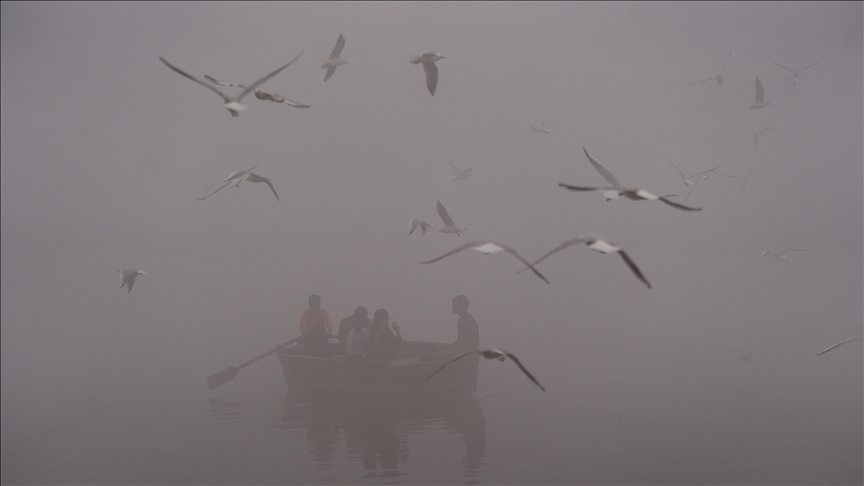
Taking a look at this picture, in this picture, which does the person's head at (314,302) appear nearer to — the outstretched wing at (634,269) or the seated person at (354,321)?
the seated person at (354,321)

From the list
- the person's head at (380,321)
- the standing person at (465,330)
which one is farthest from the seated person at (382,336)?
the standing person at (465,330)

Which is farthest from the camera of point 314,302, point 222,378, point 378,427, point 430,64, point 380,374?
point 222,378

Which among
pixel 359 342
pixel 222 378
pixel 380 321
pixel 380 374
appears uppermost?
pixel 380 321

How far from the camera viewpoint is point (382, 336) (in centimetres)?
816

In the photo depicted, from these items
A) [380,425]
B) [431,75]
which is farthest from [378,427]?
[431,75]

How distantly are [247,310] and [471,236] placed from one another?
9388 millimetres

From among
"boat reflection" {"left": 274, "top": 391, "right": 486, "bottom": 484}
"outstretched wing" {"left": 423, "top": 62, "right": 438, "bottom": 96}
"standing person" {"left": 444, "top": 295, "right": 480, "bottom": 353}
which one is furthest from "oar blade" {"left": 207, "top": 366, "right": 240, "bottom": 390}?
"outstretched wing" {"left": 423, "top": 62, "right": 438, "bottom": 96}

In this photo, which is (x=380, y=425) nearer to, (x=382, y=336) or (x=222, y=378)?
(x=382, y=336)

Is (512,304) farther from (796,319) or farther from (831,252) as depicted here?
(831,252)

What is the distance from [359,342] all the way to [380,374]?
0.56 m

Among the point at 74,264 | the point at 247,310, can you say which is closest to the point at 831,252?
the point at 247,310

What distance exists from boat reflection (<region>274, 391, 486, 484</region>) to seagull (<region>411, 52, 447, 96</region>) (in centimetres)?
365

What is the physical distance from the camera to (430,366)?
8.06 meters

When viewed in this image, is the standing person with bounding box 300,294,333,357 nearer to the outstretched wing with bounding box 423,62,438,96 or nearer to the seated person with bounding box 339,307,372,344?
the seated person with bounding box 339,307,372,344
